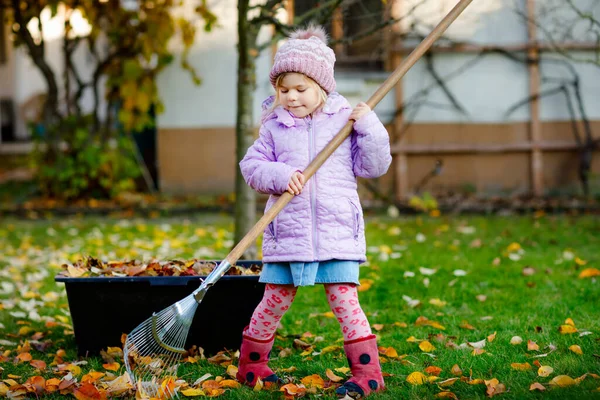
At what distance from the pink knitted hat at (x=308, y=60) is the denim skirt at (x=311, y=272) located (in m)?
0.72

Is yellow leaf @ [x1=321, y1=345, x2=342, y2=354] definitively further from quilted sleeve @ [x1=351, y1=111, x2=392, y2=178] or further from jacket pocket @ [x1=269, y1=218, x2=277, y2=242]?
quilted sleeve @ [x1=351, y1=111, x2=392, y2=178]

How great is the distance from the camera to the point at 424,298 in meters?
→ 4.92

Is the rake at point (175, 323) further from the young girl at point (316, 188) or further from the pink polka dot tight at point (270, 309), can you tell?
the pink polka dot tight at point (270, 309)

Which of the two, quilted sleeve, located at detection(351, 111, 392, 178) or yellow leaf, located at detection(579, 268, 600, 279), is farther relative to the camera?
yellow leaf, located at detection(579, 268, 600, 279)

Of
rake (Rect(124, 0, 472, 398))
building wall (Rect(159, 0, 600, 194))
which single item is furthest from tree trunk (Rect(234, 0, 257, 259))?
building wall (Rect(159, 0, 600, 194))

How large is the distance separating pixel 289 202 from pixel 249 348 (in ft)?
2.11

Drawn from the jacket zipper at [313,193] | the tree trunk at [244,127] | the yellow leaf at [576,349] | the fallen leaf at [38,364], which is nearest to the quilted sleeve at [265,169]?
the jacket zipper at [313,193]

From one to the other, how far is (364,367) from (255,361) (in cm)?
47

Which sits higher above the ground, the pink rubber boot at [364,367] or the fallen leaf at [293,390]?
the pink rubber boot at [364,367]

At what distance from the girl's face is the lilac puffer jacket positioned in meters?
0.05

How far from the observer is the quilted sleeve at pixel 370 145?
329 cm

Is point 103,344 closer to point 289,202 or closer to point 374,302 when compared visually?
point 289,202

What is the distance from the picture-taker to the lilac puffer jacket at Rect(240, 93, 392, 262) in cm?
327

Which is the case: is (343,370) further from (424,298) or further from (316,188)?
(424,298)
